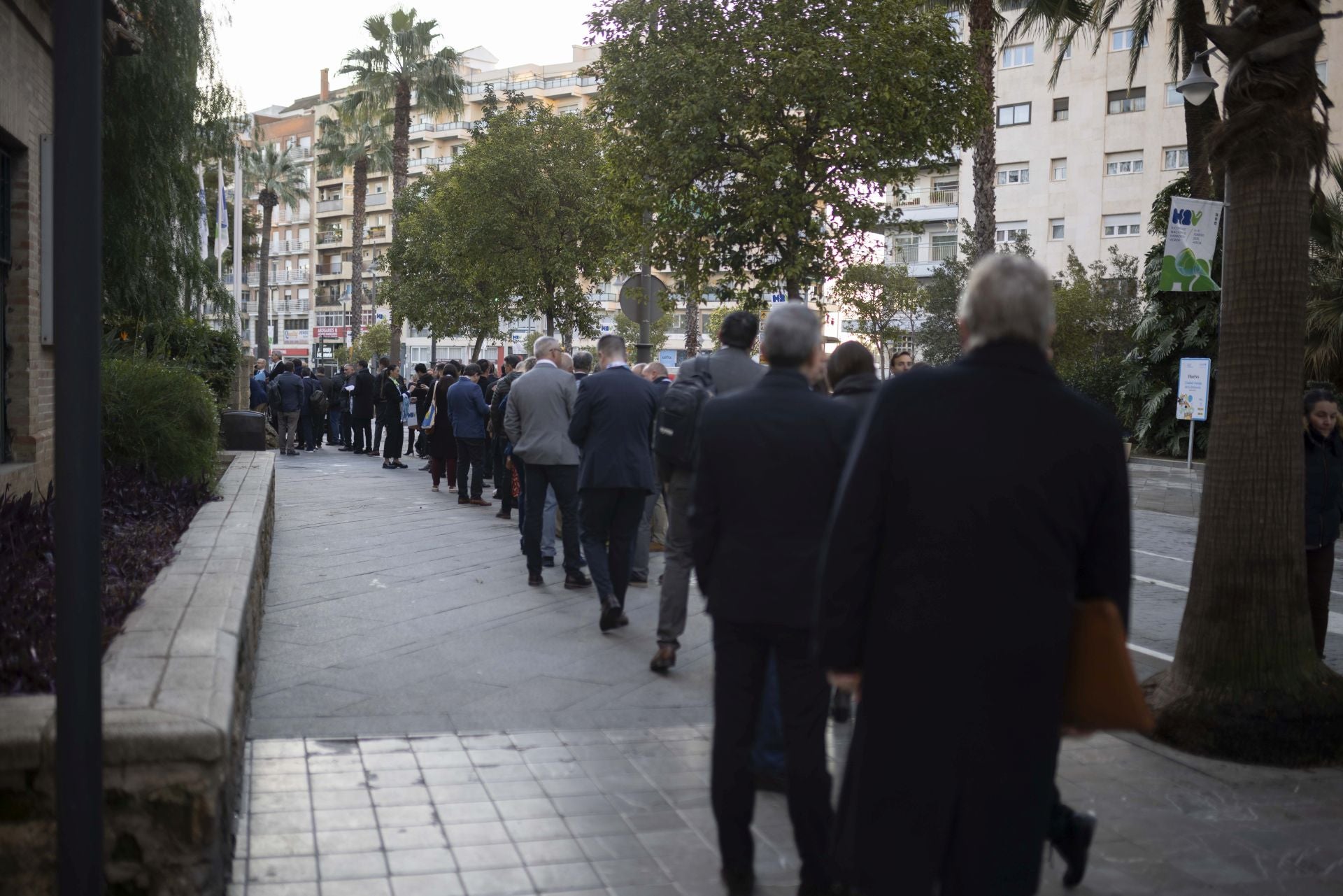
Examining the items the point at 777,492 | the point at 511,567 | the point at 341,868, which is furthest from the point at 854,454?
the point at 511,567

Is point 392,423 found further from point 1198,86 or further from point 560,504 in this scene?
point 1198,86

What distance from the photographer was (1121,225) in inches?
2174

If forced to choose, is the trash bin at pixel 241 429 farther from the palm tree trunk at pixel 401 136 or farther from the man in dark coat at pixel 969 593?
the palm tree trunk at pixel 401 136

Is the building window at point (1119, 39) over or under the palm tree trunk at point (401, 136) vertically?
over

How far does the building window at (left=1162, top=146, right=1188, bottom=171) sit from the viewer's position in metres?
52.8

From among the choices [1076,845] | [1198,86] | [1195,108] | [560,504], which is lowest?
[1076,845]

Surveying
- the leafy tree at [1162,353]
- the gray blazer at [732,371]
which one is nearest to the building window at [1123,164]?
the leafy tree at [1162,353]

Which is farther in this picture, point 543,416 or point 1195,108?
point 1195,108

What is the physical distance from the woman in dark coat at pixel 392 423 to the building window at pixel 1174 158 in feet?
129

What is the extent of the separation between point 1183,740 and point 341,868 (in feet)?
12.8

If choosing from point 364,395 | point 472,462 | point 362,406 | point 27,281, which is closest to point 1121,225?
point 362,406

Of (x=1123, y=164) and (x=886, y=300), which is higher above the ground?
(x=1123, y=164)

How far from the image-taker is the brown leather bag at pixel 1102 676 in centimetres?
291

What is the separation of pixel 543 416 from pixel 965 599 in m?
Answer: 7.53
